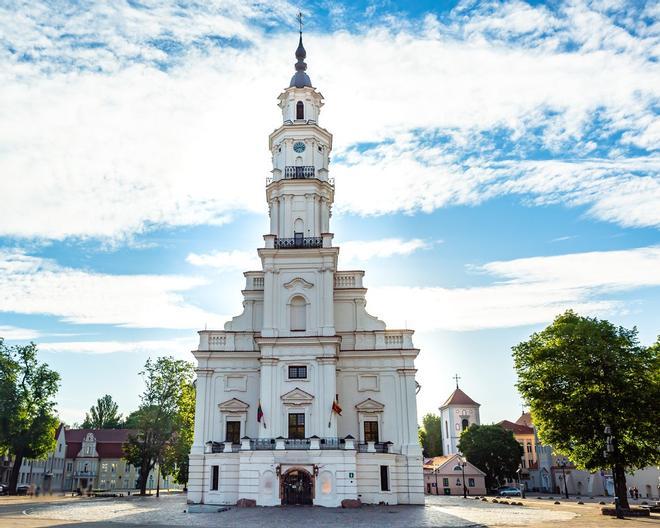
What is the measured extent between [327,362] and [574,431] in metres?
15.7

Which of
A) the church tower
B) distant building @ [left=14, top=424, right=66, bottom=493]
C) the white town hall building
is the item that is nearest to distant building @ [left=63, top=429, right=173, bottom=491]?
distant building @ [left=14, top=424, right=66, bottom=493]

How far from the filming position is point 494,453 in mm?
69812

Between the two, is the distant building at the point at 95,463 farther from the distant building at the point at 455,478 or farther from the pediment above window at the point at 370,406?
the pediment above window at the point at 370,406

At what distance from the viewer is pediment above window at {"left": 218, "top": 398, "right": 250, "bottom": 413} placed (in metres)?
40.9

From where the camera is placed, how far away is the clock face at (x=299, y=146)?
1839 inches

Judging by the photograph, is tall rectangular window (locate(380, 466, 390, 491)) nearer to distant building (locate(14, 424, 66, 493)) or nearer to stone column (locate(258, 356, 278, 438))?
stone column (locate(258, 356, 278, 438))

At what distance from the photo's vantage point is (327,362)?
38.9 m

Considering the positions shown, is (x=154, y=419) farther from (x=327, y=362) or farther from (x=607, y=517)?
(x=607, y=517)

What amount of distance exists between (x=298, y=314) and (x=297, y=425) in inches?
306

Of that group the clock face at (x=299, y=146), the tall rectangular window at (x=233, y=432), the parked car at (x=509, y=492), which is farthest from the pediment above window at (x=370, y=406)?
the parked car at (x=509, y=492)

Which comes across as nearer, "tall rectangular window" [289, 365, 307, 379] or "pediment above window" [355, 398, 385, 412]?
"tall rectangular window" [289, 365, 307, 379]

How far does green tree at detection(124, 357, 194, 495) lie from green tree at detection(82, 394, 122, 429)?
2275 inches

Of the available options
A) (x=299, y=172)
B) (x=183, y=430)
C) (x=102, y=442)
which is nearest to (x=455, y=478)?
(x=183, y=430)

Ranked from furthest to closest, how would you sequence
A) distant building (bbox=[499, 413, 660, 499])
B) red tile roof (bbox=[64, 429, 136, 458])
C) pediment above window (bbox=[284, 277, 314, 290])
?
1. red tile roof (bbox=[64, 429, 136, 458])
2. distant building (bbox=[499, 413, 660, 499])
3. pediment above window (bbox=[284, 277, 314, 290])
